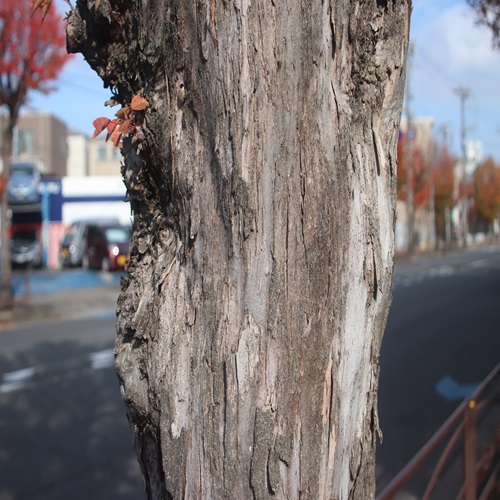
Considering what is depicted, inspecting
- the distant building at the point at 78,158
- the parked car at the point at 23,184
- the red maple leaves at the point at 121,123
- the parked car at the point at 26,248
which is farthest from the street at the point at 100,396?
the distant building at the point at 78,158

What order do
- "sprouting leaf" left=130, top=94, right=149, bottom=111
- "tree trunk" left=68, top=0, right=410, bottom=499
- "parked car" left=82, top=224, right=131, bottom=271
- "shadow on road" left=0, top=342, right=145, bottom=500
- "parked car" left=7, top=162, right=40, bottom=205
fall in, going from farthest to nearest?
1. "parked car" left=7, top=162, right=40, bottom=205
2. "parked car" left=82, top=224, right=131, bottom=271
3. "shadow on road" left=0, top=342, right=145, bottom=500
4. "sprouting leaf" left=130, top=94, right=149, bottom=111
5. "tree trunk" left=68, top=0, right=410, bottom=499

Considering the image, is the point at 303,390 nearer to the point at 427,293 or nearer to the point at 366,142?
the point at 366,142

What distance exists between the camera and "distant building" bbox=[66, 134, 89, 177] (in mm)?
64312

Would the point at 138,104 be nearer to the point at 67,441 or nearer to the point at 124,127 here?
the point at 124,127

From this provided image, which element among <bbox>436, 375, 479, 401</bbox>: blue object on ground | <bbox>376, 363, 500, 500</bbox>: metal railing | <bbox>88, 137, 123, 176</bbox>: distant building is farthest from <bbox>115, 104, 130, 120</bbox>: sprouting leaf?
<bbox>88, 137, 123, 176</bbox>: distant building

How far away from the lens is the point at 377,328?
1.72 meters

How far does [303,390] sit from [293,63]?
733 millimetres

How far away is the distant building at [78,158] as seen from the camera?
64.3 meters

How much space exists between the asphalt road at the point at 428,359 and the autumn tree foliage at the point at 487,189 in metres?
54.3

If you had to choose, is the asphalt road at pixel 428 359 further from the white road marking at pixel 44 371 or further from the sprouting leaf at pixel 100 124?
the sprouting leaf at pixel 100 124

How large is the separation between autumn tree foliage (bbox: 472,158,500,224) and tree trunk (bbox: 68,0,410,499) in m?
74.8

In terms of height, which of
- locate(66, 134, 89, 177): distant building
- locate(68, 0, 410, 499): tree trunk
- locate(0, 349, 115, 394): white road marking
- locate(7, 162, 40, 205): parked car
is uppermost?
locate(66, 134, 89, 177): distant building

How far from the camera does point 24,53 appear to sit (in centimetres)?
1501

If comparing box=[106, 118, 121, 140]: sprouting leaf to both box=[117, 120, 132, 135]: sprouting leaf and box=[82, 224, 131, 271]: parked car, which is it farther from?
box=[82, 224, 131, 271]: parked car
